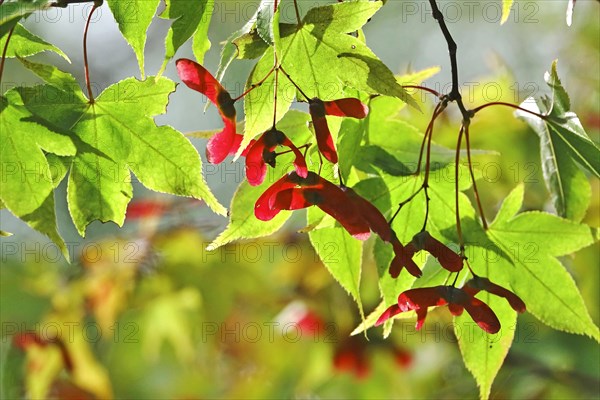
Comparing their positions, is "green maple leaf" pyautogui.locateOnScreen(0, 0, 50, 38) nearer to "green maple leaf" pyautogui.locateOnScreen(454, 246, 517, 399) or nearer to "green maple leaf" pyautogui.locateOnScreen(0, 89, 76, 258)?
"green maple leaf" pyautogui.locateOnScreen(0, 89, 76, 258)

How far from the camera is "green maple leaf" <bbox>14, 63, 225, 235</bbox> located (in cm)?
76

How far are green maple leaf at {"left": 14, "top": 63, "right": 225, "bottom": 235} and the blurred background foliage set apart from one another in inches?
34.9

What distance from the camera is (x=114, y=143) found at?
78 cm

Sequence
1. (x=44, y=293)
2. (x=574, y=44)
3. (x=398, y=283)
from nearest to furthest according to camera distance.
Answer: (x=398, y=283) → (x=44, y=293) → (x=574, y=44)

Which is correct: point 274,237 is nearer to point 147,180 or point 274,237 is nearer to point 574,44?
point 574,44

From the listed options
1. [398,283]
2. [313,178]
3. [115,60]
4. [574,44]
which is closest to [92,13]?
[313,178]

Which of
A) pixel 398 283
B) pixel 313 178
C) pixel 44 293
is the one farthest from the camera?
pixel 44 293

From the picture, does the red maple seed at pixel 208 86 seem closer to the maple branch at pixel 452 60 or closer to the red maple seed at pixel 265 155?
the red maple seed at pixel 265 155

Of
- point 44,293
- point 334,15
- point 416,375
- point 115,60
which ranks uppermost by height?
point 334,15

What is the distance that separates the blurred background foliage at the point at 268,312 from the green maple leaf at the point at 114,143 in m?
0.89

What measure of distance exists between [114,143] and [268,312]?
130 centimetres

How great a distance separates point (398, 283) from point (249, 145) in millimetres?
193

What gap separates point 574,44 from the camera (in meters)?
2.33

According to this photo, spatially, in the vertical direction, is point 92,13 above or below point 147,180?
above
